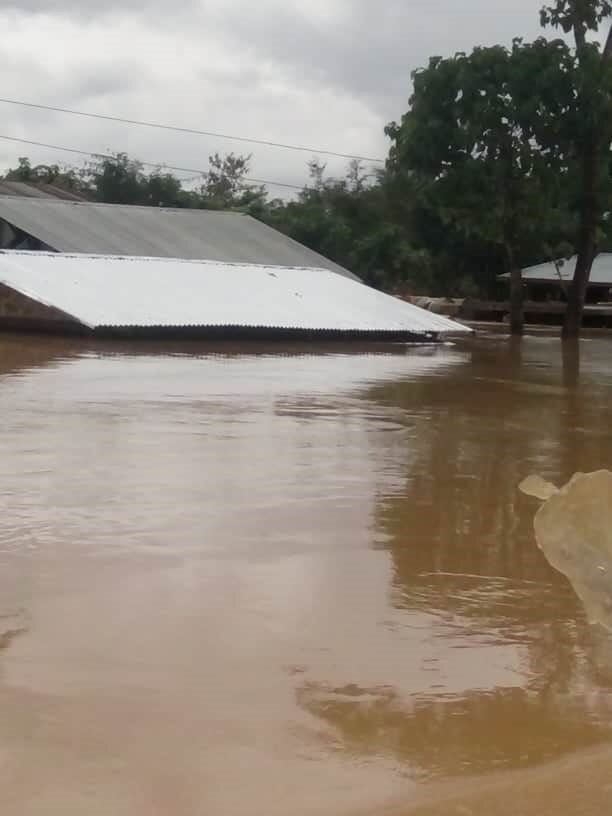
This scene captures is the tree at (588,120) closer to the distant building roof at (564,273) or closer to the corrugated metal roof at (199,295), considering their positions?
the corrugated metal roof at (199,295)

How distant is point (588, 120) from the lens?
1065 inches

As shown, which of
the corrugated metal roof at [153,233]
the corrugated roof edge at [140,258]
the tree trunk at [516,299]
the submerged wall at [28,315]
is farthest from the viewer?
the tree trunk at [516,299]

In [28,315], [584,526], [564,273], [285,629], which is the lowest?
[285,629]

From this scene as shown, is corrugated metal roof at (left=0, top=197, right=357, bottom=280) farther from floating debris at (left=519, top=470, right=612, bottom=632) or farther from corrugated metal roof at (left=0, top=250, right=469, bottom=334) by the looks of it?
floating debris at (left=519, top=470, right=612, bottom=632)

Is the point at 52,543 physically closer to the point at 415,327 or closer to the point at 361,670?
the point at 361,670

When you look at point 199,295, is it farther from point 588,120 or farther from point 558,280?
point 558,280

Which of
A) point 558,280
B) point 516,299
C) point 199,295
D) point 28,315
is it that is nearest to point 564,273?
point 558,280

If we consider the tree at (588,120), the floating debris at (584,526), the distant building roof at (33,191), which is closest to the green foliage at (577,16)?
the tree at (588,120)

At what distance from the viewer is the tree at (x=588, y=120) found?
26.8m

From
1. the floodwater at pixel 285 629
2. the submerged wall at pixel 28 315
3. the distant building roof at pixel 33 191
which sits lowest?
the floodwater at pixel 285 629

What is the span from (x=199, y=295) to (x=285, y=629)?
17921mm

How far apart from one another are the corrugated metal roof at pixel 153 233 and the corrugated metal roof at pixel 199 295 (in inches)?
61.4

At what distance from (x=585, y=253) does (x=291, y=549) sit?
79.3ft

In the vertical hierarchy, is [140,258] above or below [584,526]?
above
